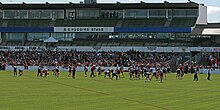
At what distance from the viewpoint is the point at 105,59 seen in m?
92.8

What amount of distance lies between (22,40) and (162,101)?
7703 centimetres

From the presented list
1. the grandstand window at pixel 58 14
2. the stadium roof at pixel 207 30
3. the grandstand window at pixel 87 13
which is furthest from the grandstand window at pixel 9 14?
the stadium roof at pixel 207 30

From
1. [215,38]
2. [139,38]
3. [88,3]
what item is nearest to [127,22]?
[139,38]

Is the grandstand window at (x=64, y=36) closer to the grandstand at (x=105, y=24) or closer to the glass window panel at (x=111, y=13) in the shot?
the grandstand at (x=105, y=24)

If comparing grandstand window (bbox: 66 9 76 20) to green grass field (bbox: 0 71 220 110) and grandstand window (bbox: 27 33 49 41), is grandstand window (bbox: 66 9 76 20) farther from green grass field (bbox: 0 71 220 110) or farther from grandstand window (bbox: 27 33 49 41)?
green grass field (bbox: 0 71 220 110)

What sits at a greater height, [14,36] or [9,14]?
[9,14]

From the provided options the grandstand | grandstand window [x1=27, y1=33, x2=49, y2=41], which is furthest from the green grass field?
grandstand window [x1=27, y1=33, x2=49, y2=41]

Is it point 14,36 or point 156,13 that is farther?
point 14,36

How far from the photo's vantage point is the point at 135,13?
104750 mm

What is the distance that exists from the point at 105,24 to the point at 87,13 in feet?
19.7

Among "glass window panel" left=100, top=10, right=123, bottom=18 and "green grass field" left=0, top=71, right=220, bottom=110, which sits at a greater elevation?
"glass window panel" left=100, top=10, right=123, bottom=18

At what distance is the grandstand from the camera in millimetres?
99125

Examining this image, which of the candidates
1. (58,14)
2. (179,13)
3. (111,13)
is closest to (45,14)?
(58,14)

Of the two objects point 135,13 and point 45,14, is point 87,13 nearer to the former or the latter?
point 45,14
